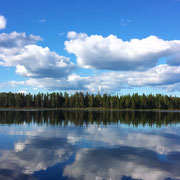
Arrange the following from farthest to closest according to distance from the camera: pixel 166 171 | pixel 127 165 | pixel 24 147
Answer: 1. pixel 24 147
2. pixel 127 165
3. pixel 166 171

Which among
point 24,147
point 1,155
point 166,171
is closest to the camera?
point 166,171

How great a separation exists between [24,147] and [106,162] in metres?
12.0

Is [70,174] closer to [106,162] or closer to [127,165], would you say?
[106,162]

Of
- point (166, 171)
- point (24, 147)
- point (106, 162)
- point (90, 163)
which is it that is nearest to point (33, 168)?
point (90, 163)

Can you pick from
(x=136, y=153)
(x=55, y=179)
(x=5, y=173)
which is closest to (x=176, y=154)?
(x=136, y=153)

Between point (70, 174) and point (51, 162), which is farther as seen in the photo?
point (51, 162)

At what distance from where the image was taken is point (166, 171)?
1703 cm

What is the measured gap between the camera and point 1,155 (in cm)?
2100

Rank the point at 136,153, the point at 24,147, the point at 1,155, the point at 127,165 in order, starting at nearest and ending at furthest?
the point at 127,165
the point at 1,155
the point at 136,153
the point at 24,147

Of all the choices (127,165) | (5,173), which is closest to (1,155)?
(5,173)

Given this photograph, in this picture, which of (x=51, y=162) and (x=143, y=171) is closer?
(x=143, y=171)

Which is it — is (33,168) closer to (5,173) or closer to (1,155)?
(5,173)

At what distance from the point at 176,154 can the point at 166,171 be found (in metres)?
6.98

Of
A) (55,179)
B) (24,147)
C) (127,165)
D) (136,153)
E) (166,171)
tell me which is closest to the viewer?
(55,179)
